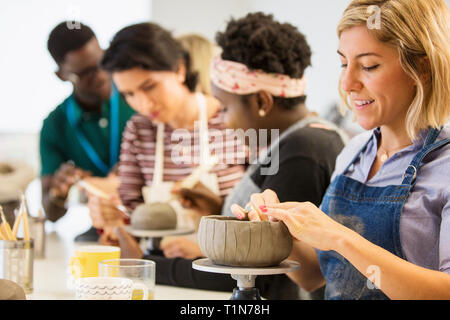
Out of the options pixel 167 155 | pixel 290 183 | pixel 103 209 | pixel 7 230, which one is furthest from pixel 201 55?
pixel 7 230

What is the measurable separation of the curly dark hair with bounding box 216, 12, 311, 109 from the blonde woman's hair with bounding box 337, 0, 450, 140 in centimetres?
39

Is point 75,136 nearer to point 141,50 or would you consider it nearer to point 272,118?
point 141,50

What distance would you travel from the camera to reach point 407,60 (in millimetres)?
944

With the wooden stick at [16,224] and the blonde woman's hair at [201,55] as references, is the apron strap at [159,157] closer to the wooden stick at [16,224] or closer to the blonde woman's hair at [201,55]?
the blonde woman's hair at [201,55]

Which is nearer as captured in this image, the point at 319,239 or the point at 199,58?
the point at 319,239

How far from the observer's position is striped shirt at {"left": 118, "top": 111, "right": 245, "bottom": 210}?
1978mm

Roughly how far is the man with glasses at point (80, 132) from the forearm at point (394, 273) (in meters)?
1.47

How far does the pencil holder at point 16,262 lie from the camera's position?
1167mm

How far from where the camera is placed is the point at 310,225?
2.73 feet

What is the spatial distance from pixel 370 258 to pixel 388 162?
29 cm

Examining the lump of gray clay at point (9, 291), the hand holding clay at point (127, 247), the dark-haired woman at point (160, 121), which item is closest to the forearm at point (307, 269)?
the hand holding clay at point (127, 247)

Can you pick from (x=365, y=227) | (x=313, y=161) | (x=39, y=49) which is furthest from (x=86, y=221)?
(x=365, y=227)
